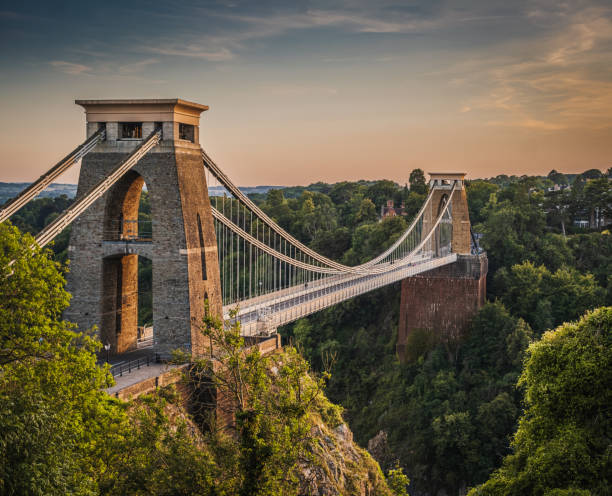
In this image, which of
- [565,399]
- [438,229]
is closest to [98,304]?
[565,399]

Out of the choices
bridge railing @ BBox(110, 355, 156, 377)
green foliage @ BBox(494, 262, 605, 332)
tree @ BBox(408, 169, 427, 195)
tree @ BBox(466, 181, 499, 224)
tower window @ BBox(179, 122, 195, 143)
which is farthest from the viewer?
tree @ BBox(408, 169, 427, 195)

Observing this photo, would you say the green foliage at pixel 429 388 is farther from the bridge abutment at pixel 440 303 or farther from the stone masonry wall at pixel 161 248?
the stone masonry wall at pixel 161 248

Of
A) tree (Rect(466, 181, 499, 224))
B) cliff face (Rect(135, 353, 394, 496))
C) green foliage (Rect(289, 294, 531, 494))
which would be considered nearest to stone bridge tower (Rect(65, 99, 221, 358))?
cliff face (Rect(135, 353, 394, 496))

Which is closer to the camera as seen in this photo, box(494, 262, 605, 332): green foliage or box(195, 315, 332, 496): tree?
box(195, 315, 332, 496): tree

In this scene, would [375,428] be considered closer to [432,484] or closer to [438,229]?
[432,484]

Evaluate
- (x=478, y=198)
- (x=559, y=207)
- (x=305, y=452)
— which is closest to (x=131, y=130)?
(x=305, y=452)

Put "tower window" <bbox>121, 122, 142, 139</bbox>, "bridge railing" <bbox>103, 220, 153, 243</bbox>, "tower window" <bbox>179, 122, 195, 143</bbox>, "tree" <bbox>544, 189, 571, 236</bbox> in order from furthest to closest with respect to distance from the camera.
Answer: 1. "tree" <bbox>544, 189, 571, 236</bbox>
2. "bridge railing" <bbox>103, 220, 153, 243</bbox>
3. "tower window" <bbox>179, 122, 195, 143</bbox>
4. "tower window" <bbox>121, 122, 142, 139</bbox>

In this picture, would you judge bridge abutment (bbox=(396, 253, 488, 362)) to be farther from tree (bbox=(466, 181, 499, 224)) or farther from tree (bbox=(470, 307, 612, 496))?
tree (bbox=(470, 307, 612, 496))

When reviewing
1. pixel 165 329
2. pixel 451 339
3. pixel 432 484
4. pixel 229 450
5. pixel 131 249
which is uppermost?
pixel 131 249
